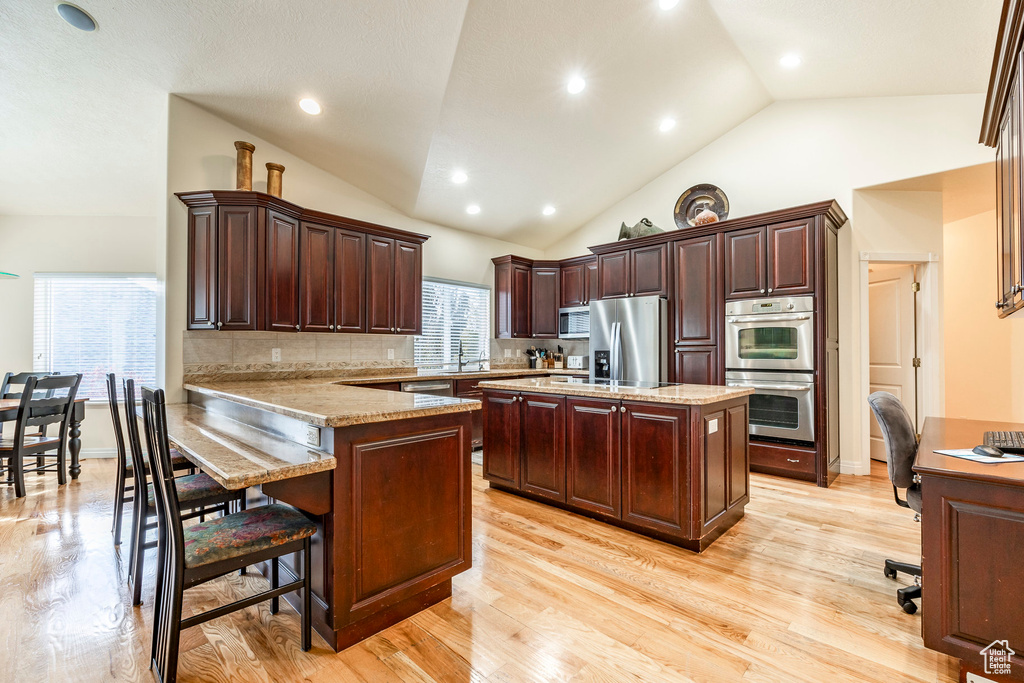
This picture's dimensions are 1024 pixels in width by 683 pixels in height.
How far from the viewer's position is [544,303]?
20.9 feet

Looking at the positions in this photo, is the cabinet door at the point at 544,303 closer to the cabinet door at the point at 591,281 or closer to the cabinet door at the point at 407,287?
the cabinet door at the point at 591,281

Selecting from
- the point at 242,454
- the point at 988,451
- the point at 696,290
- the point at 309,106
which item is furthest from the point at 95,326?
the point at 988,451

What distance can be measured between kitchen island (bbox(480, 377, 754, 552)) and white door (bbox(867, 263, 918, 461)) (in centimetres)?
267

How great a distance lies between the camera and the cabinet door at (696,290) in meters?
4.58

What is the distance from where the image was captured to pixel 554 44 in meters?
3.51

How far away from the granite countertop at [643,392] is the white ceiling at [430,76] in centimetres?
246

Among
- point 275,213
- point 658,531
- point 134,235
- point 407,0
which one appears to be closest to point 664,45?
point 407,0

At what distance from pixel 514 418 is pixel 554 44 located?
291cm

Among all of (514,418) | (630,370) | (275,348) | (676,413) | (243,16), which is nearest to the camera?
(676,413)

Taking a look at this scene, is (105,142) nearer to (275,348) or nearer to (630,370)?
(275,348)

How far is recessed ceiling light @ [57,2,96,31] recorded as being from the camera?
2633 mm

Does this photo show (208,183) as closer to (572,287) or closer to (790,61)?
(572,287)

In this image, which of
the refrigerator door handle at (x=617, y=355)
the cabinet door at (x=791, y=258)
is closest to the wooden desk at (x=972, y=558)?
the cabinet door at (x=791, y=258)

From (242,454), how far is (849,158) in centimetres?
553
